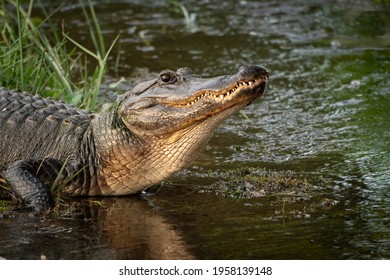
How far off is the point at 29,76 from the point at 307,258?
12.8ft

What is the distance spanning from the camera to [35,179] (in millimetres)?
6402

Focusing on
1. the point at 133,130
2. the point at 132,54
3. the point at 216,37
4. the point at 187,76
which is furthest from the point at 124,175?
the point at 216,37

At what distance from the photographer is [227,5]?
555 inches

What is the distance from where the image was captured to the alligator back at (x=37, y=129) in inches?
270

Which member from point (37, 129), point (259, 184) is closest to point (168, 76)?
point (259, 184)

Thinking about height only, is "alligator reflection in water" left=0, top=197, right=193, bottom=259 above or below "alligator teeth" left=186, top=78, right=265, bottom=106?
below

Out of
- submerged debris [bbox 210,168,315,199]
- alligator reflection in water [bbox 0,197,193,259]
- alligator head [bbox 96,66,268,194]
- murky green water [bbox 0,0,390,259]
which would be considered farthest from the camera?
submerged debris [bbox 210,168,315,199]

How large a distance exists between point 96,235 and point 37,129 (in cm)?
155

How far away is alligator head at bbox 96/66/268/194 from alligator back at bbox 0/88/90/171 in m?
0.41

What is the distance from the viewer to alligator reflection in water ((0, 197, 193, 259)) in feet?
17.4

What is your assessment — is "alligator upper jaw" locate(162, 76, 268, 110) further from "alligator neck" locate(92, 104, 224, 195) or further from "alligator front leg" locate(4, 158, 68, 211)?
"alligator front leg" locate(4, 158, 68, 211)

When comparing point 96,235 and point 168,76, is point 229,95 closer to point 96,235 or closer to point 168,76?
point 168,76

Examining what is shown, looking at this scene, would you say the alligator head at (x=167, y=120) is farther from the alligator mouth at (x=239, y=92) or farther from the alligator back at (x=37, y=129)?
the alligator back at (x=37, y=129)

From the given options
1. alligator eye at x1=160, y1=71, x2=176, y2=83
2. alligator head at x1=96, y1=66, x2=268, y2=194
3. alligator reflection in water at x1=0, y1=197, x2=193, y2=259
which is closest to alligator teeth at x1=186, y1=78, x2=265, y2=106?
alligator head at x1=96, y1=66, x2=268, y2=194
